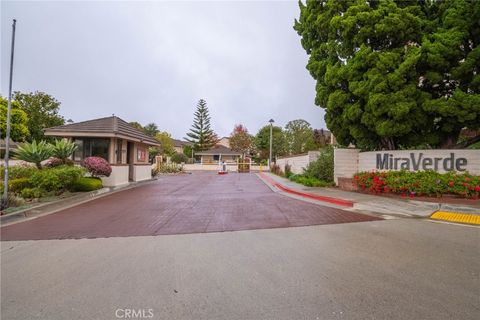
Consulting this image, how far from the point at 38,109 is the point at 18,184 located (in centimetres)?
2487

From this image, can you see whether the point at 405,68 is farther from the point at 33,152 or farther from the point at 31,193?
the point at 33,152

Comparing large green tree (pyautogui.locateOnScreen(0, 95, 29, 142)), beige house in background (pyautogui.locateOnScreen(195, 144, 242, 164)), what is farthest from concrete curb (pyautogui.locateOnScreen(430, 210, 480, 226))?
beige house in background (pyautogui.locateOnScreen(195, 144, 242, 164))

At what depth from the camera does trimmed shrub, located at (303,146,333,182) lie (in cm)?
1274

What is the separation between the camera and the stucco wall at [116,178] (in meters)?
13.3

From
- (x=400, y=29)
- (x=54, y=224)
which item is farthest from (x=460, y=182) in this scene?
(x=54, y=224)

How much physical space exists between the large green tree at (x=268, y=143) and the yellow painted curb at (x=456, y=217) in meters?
33.6

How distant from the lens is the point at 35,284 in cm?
309

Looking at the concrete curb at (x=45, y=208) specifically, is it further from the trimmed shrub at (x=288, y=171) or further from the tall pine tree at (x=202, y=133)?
the tall pine tree at (x=202, y=133)

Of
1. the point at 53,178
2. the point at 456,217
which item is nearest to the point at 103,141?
the point at 53,178

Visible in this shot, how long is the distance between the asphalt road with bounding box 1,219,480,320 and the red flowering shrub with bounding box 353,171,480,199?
3934 millimetres

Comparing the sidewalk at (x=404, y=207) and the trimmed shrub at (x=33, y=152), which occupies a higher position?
the trimmed shrub at (x=33, y=152)

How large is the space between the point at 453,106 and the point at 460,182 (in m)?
2.57

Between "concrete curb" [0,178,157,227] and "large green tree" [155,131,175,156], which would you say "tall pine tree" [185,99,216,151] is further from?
"concrete curb" [0,178,157,227]

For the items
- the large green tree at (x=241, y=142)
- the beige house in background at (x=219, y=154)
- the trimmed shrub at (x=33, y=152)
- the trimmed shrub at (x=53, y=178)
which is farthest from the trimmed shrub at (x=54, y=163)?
the large green tree at (x=241, y=142)
